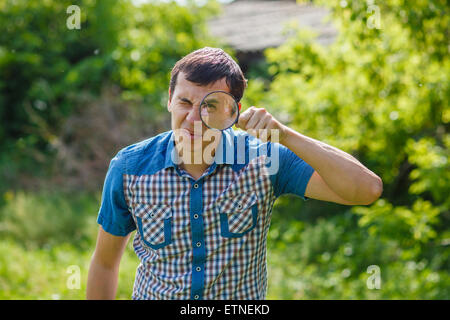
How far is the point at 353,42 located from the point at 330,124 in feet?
5.55

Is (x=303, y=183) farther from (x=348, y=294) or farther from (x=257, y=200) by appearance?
(x=348, y=294)

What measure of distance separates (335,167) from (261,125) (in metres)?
0.35

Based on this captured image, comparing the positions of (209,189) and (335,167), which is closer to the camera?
(335,167)

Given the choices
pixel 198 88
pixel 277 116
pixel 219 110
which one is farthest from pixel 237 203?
pixel 277 116

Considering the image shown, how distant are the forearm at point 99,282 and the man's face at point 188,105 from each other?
72cm

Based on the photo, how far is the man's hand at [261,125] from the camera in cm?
205

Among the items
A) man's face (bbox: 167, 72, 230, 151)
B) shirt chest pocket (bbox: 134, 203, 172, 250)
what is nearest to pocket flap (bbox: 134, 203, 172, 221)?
shirt chest pocket (bbox: 134, 203, 172, 250)

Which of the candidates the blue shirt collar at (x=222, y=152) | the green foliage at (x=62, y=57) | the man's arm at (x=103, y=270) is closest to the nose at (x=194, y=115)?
the blue shirt collar at (x=222, y=152)

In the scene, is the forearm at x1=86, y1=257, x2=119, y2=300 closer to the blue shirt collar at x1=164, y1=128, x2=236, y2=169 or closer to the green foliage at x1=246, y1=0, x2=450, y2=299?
the blue shirt collar at x1=164, y1=128, x2=236, y2=169

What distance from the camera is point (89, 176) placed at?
29.3 feet

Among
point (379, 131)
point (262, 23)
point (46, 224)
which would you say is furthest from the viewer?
point (262, 23)

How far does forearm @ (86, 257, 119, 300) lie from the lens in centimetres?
235

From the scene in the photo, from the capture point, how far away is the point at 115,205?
222cm

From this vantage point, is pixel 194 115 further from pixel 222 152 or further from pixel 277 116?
pixel 277 116
